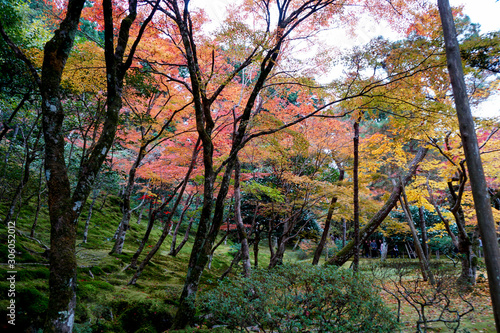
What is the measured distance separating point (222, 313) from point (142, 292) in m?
2.69

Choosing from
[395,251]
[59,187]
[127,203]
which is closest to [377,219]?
[127,203]

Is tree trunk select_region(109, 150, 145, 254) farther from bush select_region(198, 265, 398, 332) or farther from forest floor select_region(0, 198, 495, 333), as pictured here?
bush select_region(198, 265, 398, 332)

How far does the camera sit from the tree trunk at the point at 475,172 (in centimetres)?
279

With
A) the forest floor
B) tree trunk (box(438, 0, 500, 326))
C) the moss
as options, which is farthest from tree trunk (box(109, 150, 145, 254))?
tree trunk (box(438, 0, 500, 326))

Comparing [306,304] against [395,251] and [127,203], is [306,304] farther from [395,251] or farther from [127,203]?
[395,251]

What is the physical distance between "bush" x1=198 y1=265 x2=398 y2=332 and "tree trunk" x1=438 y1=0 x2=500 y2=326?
4.12ft

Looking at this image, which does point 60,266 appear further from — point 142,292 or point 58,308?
point 142,292

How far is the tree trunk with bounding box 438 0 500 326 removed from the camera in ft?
9.14

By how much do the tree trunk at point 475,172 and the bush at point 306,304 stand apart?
126 cm

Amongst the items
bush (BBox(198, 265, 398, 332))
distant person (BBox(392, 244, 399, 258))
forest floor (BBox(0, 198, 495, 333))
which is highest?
distant person (BBox(392, 244, 399, 258))

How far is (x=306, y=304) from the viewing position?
11.3 ft

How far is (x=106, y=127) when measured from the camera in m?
2.98

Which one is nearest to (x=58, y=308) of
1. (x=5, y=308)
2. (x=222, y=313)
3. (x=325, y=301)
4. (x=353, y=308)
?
(x=5, y=308)

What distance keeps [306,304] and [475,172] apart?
2672mm
